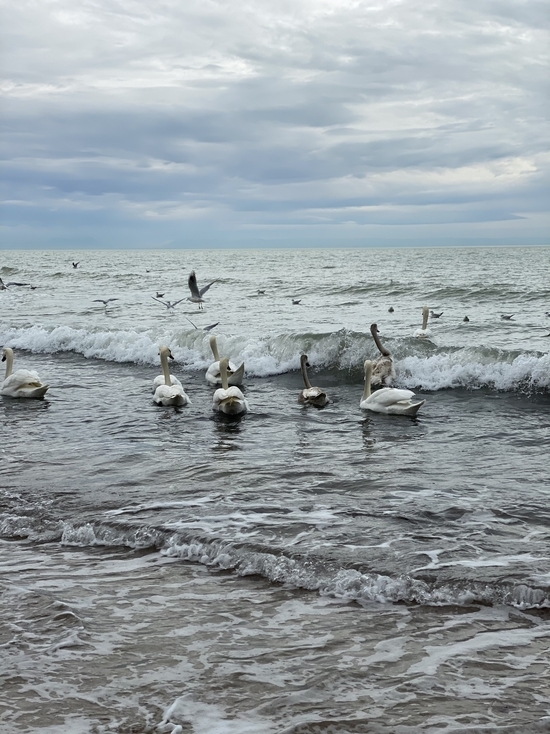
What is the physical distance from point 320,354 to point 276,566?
11.7 metres

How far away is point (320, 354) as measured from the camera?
17.2 metres

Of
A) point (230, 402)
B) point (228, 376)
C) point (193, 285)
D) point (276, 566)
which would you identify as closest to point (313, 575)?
point (276, 566)

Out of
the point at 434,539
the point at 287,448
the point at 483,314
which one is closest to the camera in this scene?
the point at 434,539

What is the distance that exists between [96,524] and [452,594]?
123 inches

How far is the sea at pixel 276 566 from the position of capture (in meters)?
3.95

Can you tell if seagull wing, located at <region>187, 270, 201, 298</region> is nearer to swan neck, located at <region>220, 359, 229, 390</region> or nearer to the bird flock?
the bird flock

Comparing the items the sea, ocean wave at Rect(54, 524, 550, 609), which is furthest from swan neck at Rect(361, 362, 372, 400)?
ocean wave at Rect(54, 524, 550, 609)

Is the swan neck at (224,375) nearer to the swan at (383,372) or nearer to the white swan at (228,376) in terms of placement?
the white swan at (228,376)

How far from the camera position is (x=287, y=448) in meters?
9.52

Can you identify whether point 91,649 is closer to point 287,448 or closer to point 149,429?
point 287,448

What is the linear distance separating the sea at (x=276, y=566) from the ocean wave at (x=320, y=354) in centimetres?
73

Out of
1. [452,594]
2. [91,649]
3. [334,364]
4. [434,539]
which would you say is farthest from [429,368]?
[91,649]

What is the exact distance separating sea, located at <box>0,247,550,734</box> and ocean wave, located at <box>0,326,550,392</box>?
0.73m

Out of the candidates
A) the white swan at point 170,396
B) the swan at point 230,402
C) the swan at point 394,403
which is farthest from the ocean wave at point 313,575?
the white swan at point 170,396
